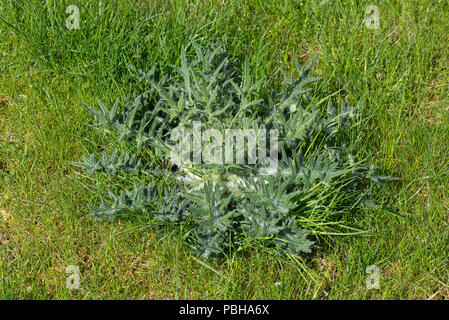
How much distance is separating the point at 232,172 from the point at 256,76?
591mm

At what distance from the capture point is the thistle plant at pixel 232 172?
2113mm

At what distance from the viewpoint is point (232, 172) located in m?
2.27

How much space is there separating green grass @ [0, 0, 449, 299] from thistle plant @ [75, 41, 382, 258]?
104 mm

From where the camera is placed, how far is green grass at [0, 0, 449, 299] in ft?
7.13

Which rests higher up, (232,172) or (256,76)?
(256,76)

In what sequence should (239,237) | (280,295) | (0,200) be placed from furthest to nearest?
(0,200) < (239,237) < (280,295)

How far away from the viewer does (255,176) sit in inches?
89.0

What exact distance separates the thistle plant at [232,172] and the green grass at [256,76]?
0.10m

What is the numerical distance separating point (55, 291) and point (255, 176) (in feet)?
3.35

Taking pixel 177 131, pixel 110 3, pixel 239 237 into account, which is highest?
pixel 110 3

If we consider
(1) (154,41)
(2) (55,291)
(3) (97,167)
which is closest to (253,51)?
(1) (154,41)

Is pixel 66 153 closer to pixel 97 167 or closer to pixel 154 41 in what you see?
pixel 97 167

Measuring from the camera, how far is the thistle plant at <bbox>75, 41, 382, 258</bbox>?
6.93ft

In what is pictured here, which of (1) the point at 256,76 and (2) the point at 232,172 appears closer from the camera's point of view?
(2) the point at 232,172
